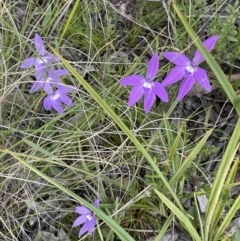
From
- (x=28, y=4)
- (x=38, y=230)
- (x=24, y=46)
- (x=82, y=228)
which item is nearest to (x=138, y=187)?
(x=82, y=228)

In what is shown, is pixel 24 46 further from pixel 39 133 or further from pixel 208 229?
pixel 208 229

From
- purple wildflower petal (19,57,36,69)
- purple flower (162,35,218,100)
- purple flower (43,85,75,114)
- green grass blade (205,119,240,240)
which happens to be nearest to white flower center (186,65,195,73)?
purple flower (162,35,218,100)

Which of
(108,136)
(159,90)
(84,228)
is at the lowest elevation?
(84,228)

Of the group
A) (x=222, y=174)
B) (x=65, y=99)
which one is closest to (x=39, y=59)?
(x=65, y=99)

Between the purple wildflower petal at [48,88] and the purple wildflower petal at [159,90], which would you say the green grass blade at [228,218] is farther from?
the purple wildflower petal at [48,88]

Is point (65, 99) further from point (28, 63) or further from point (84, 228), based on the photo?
point (84, 228)

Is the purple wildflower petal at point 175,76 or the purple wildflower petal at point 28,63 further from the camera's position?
the purple wildflower petal at point 28,63

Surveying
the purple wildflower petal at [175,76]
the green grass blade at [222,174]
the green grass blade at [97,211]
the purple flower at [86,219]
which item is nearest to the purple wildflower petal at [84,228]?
the purple flower at [86,219]
